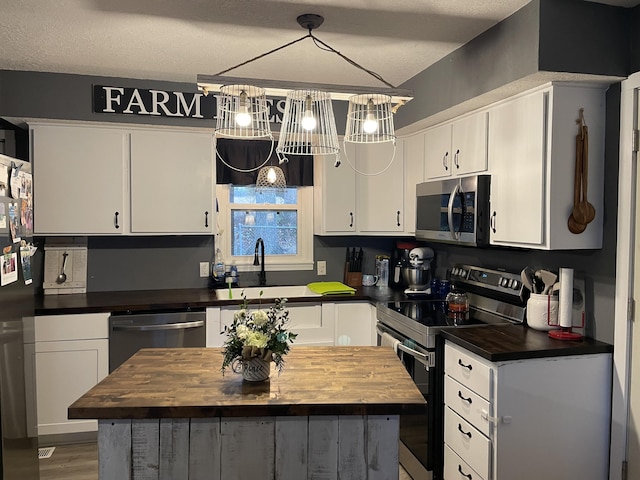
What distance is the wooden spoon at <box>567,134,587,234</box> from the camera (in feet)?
7.80

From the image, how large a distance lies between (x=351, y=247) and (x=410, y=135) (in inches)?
43.2

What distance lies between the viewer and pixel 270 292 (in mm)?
3992

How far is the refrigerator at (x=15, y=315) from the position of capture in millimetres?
2361

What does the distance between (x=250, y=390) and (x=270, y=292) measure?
213 centimetres

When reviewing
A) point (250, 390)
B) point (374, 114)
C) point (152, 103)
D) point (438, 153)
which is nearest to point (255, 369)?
point (250, 390)

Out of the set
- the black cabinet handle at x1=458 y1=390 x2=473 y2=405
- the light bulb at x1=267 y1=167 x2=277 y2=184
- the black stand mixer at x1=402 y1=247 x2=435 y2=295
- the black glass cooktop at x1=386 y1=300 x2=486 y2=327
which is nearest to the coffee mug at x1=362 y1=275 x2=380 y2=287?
the black stand mixer at x1=402 y1=247 x2=435 y2=295

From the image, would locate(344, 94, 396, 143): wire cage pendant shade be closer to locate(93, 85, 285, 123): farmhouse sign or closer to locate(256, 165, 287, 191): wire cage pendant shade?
locate(93, 85, 285, 123): farmhouse sign

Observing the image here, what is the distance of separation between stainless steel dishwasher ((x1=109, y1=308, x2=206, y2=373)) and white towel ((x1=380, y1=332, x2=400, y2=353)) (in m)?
1.21

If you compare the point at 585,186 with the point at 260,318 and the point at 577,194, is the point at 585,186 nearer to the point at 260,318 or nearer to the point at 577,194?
the point at 577,194

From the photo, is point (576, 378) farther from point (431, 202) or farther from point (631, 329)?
point (431, 202)

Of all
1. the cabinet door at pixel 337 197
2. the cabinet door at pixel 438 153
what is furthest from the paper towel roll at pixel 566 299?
the cabinet door at pixel 337 197

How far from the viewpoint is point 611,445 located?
2.38 m

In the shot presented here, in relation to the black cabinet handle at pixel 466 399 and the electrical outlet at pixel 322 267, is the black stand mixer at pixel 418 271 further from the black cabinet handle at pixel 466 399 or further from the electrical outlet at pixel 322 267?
the black cabinet handle at pixel 466 399

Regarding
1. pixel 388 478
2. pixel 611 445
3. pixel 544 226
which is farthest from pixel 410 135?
pixel 388 478
